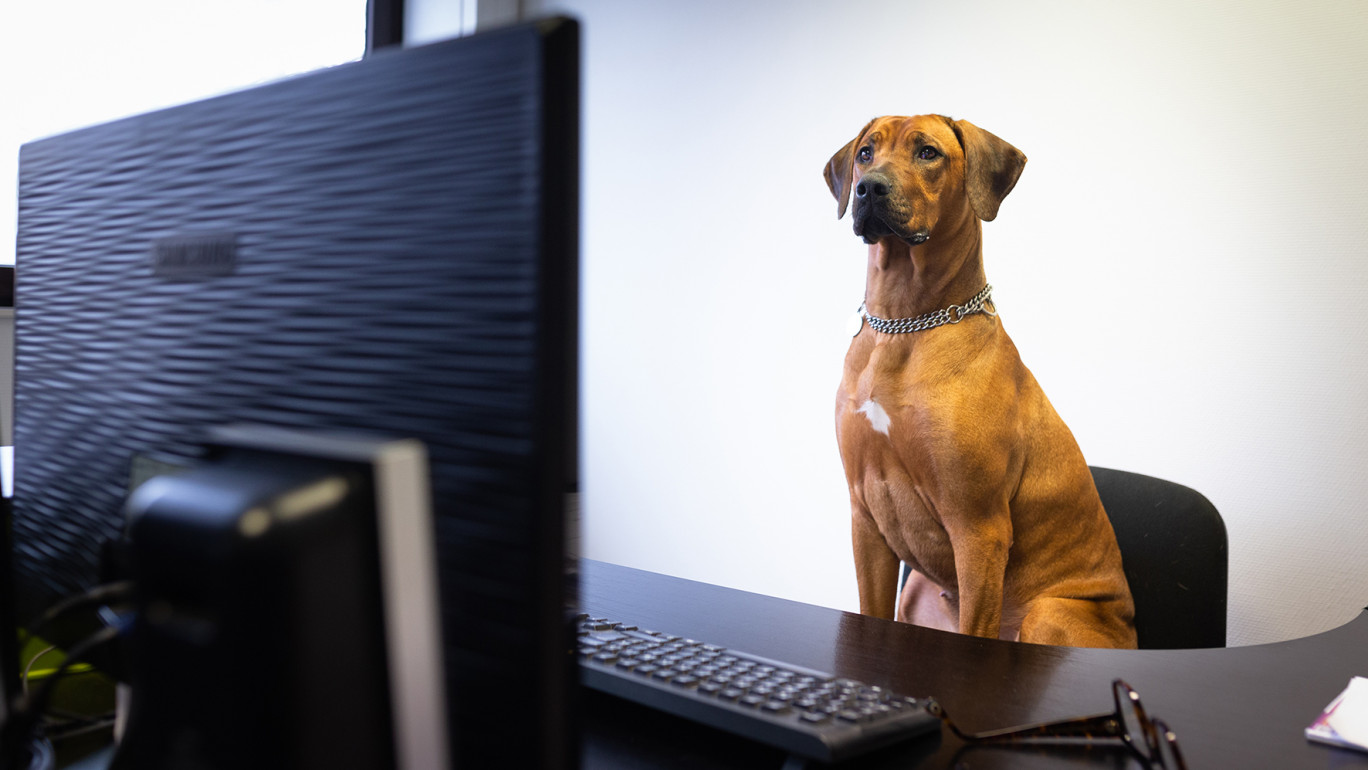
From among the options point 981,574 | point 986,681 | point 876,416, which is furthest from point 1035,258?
point 986,681

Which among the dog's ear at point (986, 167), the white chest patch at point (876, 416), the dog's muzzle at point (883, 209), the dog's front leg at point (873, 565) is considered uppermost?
the dog's ear at point (986, 167)

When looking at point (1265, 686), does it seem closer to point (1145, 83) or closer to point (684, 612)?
point (684, 612)

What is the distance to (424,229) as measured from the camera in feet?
0.97

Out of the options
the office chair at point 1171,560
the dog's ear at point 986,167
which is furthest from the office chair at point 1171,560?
the dog's ear at point 986,167

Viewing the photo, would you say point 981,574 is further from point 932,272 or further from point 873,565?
point 932,272

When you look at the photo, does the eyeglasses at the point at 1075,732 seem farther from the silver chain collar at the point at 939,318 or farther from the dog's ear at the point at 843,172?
the dog's ear at the point at 843,172

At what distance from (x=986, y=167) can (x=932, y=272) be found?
19 centimetres

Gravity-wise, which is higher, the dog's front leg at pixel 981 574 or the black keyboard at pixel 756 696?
the black keyboard at pixel 756 696

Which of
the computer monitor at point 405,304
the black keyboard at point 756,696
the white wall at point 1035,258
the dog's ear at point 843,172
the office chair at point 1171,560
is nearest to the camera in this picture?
the computer monitor at point 405,304

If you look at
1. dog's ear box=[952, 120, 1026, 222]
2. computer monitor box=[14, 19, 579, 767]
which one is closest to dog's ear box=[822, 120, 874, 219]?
dog's ear box=[952, 120, 1026, 222]

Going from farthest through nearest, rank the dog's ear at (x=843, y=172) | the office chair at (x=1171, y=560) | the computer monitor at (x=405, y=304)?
1. the dog's ear at (x=843, y=172)
2. the office chair at (x=1171, y=560)
3. the computer monitor at (x=405, y=304)

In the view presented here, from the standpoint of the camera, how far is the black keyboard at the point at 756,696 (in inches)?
18.7

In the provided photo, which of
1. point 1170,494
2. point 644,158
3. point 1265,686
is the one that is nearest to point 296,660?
point 1265,686

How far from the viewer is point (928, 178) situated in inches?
56.2
